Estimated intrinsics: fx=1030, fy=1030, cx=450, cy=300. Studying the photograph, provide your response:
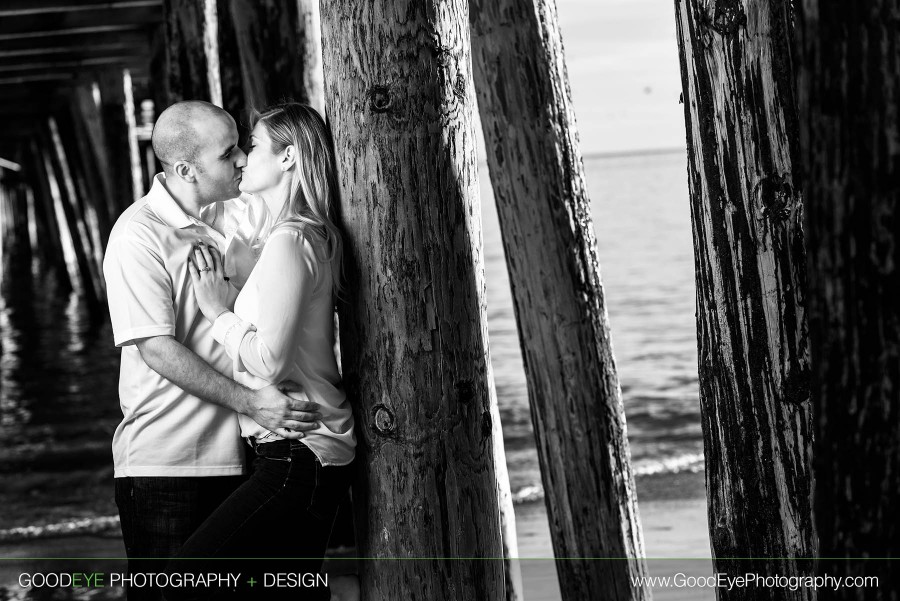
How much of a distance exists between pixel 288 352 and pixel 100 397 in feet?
28.2

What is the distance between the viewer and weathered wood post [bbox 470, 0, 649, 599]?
359 centimetres

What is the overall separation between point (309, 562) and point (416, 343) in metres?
0.58

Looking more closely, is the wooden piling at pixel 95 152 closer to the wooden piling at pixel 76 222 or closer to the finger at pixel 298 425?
the wooden piling at pixel 76 222

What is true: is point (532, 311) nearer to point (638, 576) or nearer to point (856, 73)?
point (638, 576)

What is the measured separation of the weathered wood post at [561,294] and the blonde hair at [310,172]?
1.26 m

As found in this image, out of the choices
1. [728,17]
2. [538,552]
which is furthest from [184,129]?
[538,552]

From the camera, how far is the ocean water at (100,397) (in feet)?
23.9

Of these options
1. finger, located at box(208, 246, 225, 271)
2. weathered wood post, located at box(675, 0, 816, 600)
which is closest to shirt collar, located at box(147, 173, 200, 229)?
finger, located at box(208, 246, 225, 271)

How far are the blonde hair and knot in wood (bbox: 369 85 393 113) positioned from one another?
196 millimetres

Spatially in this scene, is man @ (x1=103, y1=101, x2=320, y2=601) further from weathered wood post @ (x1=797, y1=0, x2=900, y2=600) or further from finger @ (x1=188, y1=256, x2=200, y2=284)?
weathered wood post @ (x1=797, y1=0, x2=900, y2=600)

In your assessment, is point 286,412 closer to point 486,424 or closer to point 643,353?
point 486,424

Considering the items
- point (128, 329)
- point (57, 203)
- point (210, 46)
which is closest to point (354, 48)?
point (128, 329)

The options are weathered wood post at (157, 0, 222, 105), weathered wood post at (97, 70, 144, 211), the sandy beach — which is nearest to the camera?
the sandy beach

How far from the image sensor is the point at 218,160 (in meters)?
2.70
